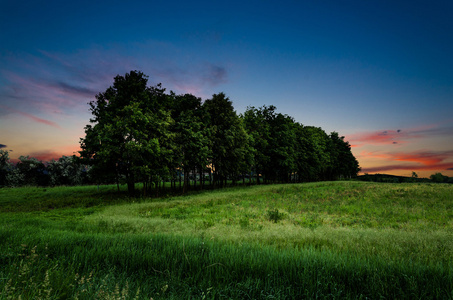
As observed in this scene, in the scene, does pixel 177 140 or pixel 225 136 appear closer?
pixel 177 140

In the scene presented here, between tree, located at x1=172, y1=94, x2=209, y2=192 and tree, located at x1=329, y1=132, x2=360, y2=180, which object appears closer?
tree, located at x1=172, y1=94, x2=209, y2=192

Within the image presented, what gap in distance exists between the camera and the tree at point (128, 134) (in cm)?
2206

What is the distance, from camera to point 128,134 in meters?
23.3

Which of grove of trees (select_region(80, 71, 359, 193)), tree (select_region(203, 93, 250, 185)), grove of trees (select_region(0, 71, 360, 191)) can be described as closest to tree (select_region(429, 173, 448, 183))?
grove of trees (select_region(0, 71, 360, 191))

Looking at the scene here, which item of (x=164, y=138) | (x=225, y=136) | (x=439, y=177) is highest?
(x=225, y=136)

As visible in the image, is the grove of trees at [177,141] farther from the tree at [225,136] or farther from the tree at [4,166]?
the tree at [4,166]

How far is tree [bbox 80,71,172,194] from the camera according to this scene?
22.1 metres

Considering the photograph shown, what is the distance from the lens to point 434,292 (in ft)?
9.28

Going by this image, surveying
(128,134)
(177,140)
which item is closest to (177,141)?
(177,140)

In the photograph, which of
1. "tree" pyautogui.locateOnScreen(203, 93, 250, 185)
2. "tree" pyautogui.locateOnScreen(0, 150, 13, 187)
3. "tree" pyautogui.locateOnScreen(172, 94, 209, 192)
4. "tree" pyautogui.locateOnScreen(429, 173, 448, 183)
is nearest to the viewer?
"tree" pyautogui.locateOnScreen(172, 94, 209, 192)

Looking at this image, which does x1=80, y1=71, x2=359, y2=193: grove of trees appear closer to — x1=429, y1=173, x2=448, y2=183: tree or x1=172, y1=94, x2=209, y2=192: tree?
x1=172, y1=94, x2=209, y2=192: tree

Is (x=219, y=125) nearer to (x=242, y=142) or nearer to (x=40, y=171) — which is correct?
(x=242, y=142)

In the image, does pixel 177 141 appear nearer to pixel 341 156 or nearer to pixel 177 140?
pixel 177 140

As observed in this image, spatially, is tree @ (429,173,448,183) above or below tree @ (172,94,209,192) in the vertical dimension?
below
